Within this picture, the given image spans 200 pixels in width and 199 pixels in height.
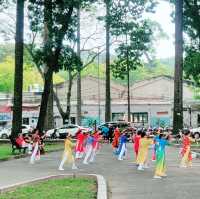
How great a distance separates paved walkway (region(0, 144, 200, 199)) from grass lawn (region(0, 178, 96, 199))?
622 millimetres

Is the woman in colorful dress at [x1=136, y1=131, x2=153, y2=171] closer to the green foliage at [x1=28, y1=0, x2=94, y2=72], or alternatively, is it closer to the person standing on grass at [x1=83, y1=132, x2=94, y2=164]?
the person standing on grass at [x1=83, y1=132, x2=94, y2=164]

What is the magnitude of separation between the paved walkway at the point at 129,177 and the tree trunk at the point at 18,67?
8.87 meters

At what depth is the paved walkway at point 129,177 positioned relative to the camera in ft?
52.1

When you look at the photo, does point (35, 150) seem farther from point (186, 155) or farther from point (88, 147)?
point (186, 155)

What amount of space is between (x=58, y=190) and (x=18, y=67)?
75.6ft

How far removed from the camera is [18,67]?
3856 centimetres

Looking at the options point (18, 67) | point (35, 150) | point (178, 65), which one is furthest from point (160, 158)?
point (178, 65)

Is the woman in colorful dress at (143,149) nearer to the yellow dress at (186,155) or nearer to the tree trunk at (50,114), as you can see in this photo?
the yellow dress at (186,155)

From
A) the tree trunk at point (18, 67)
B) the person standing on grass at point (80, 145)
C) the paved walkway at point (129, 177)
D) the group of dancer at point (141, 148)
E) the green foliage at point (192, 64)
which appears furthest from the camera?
the green foliage at point (192, 64)

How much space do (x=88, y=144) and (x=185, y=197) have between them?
1437 centimetres

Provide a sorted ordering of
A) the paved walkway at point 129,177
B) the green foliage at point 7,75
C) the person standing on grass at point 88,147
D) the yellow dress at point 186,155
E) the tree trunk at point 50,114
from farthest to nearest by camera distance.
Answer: the green foliage at point 7,75, the tree trunk at point 50,114, the person standing on grass at point 88,147, the yellow dress at point 186,155, the paved walkway at point 129,177

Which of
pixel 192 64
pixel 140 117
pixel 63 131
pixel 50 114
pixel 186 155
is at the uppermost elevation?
pixel 192 64

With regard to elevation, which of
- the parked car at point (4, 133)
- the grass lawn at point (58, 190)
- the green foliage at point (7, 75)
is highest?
the green foliage at point (7, 75)

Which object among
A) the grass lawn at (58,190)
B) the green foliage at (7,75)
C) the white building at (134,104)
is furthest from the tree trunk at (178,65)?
the green foliage at (7,75)
